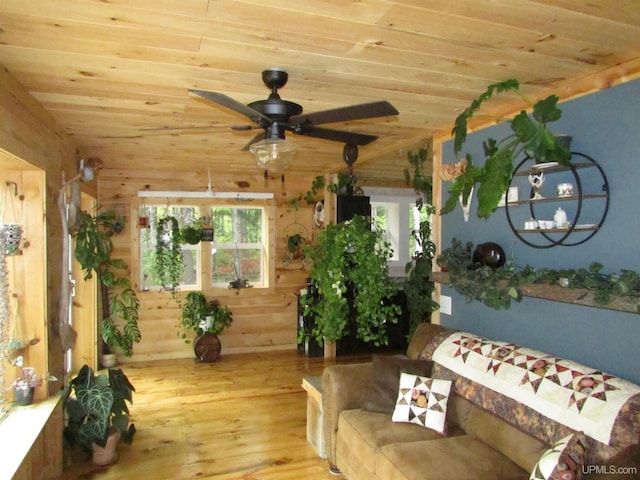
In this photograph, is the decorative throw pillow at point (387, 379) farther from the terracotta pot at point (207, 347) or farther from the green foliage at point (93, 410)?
the terracotta pot at point (207, 347)

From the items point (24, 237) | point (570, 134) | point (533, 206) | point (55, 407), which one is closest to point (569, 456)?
point (533, 206)

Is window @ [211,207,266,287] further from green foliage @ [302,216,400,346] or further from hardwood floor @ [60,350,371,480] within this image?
green foliage @ [302,216,400,346]

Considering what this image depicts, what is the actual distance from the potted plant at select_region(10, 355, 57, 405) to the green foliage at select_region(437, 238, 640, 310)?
2.59 meters

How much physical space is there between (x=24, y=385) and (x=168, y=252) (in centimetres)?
282

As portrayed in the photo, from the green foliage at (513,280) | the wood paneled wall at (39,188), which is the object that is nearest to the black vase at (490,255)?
the green foliage at (513,280)

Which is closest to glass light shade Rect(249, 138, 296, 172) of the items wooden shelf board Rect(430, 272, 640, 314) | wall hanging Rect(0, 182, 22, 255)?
wooden shelf board Rect(430, 272, 640, 314)

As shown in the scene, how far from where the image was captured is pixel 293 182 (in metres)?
5.84

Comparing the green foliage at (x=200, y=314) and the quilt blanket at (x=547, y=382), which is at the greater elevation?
the quilt blanket at (x=547, y=382)

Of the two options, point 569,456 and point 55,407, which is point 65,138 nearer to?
point 55,407

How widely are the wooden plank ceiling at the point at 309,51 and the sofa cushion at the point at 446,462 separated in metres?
1.75

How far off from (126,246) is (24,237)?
8.60 feet

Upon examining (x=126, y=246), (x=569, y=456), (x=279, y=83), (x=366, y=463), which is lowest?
(x=366, y=463)

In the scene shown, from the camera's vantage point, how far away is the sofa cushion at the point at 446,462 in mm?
1950

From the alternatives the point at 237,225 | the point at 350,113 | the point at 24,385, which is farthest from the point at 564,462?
the point at 237,225
